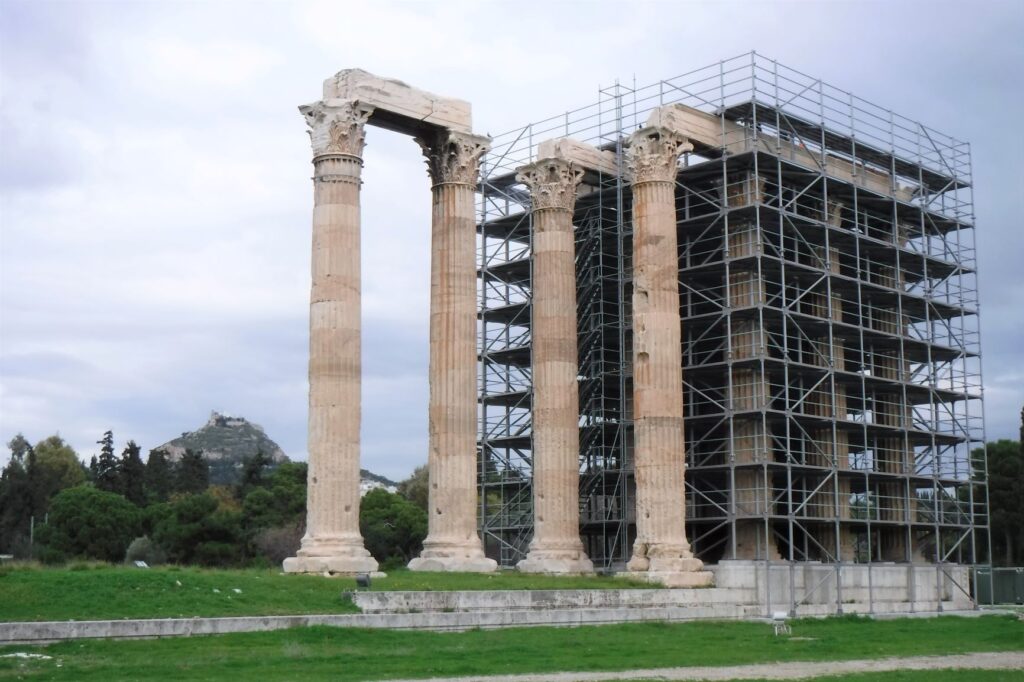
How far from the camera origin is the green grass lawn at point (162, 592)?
90.7ft

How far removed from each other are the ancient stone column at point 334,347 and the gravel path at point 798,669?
48.0ft

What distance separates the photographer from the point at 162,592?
2988 centimetres

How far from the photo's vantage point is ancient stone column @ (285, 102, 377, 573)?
126 feet

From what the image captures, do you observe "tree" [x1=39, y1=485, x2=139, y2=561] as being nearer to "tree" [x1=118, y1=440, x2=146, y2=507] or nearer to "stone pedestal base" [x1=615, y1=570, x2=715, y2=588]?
"tree" [x1=118, y1=440, x2=146, y2=507]

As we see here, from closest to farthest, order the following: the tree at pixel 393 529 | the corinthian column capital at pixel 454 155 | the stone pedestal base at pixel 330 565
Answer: the stone pedestal base at pixel 330 565, the corinthian column capital at pixel 454 155, the tree at pixel 393 529

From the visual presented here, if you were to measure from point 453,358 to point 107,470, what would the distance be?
69.9 metres

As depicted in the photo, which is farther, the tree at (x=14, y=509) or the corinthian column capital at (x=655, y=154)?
the tree at (x=14, y=509)

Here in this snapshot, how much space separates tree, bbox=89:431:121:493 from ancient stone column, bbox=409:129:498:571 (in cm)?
6067

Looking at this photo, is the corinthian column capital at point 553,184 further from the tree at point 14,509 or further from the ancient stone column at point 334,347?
the tree at point 14,509

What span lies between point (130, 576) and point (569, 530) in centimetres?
1906

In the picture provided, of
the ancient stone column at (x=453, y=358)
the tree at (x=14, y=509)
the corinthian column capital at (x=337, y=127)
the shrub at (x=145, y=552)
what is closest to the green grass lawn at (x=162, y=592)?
the ancient stone column at (x=453, y=358)

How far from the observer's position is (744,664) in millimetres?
27172

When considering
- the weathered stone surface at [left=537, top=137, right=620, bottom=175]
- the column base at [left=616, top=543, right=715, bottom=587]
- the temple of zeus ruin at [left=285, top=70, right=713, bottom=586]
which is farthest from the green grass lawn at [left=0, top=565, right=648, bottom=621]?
the weathered stone surface at [left=537, top=137, right=620, bottom=175]

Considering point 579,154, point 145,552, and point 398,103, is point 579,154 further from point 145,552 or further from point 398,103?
point 145,552
